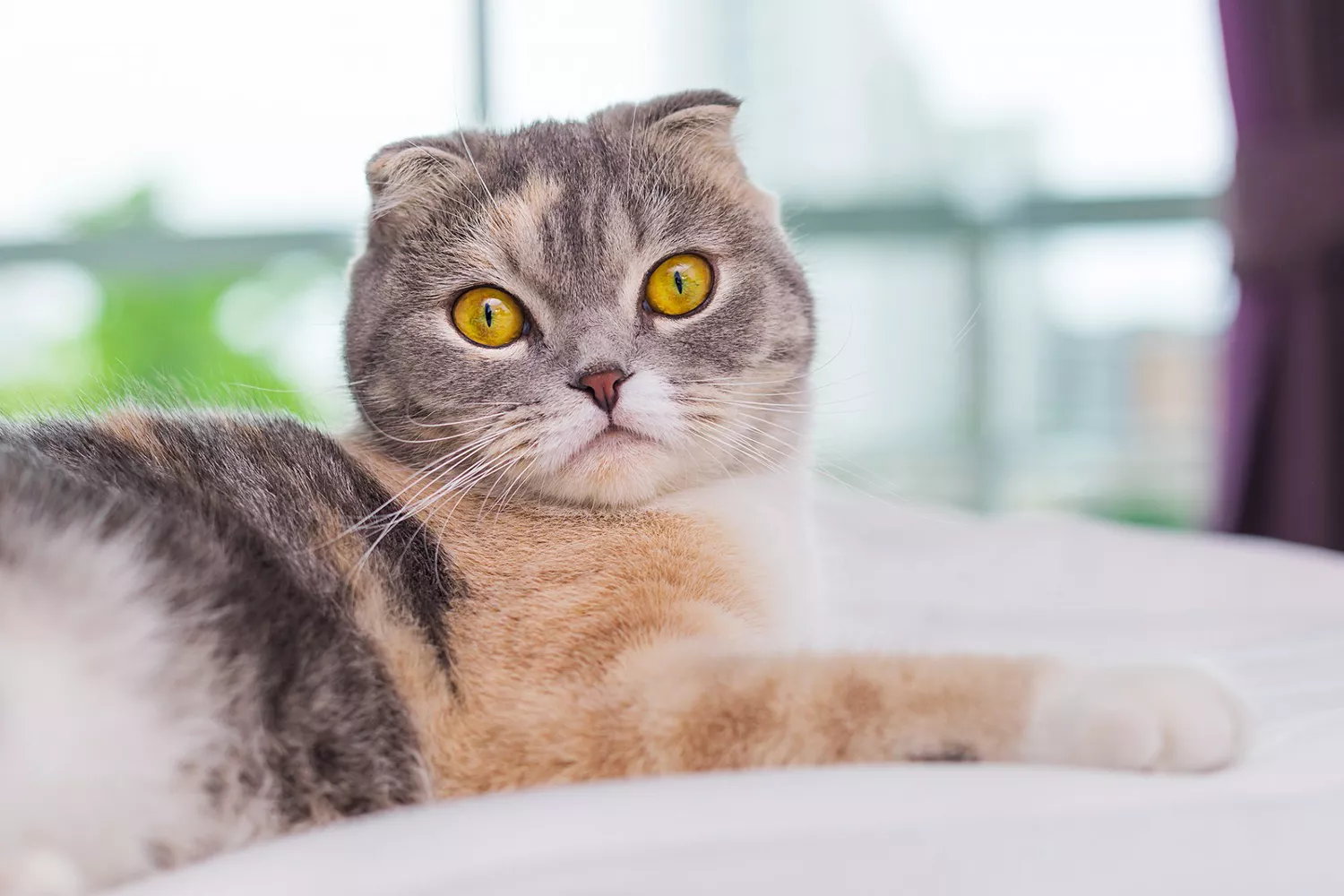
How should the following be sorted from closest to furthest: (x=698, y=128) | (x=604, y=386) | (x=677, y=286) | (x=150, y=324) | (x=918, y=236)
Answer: (x=604, y=386) < (x=677, y=286) < (x=698, y=128) < (x=918, y=236) < (x=150, y=324)

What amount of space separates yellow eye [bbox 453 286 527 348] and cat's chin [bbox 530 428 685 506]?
160mm

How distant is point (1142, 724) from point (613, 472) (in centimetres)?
55

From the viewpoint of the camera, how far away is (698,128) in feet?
4.41

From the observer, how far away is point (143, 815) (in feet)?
2.87

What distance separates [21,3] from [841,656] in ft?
14.1

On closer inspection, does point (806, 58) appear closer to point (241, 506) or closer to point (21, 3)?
point (21, 3)

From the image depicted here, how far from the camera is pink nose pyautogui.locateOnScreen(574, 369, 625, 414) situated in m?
1.11

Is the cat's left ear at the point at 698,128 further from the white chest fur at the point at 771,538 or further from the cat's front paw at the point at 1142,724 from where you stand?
the cat's front paw at the point at 1142,724

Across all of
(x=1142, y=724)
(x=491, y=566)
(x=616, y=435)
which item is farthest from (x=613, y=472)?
(x=1142, y=724)

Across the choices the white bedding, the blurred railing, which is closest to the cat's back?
the white bedding

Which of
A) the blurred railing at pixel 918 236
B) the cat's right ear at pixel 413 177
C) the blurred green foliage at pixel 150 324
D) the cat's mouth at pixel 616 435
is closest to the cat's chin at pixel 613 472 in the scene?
the cat's mouth at pixel 616 435

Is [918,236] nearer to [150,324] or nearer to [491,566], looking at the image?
[150,324]

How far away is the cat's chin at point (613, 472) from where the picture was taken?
3.72 feet

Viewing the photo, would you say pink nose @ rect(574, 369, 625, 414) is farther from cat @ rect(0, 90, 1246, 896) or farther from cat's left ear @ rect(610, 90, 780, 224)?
cat's left ear @ rect(610, 90, 780, 224)
